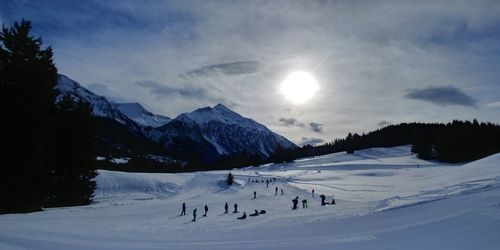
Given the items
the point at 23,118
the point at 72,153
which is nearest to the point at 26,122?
the point at 23,118

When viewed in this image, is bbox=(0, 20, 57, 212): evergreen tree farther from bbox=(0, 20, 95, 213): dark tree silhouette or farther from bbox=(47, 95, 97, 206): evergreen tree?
bbox=(47, 95, 97, 206): evergreen tree

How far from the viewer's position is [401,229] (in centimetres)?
1806

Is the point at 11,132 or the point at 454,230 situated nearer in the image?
the point at 454,230

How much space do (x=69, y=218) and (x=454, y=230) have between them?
81.3 feet

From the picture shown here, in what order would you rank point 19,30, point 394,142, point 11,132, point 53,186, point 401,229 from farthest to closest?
point 394,142
point 53,186
point 19,30
point 11,132
point 401,229

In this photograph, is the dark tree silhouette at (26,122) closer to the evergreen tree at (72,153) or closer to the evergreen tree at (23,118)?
the evergreen tree at (23,118)

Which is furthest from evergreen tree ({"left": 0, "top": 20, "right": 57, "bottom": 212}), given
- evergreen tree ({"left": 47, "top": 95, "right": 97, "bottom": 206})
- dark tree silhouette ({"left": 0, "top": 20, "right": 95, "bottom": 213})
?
evergreen tree ({"left": 47, "top": 95, "right": 97, "bottom": 206})

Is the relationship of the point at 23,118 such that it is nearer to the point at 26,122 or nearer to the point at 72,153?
the point at 26,122

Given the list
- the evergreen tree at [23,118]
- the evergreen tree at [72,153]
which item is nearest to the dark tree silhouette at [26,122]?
the evergreen tree at [23,118]

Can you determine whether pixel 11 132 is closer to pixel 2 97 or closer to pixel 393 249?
pixel 2 97

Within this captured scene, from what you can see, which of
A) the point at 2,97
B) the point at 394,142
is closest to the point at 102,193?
the point at 2,97

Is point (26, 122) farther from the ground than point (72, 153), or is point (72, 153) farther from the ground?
point (26, 122)

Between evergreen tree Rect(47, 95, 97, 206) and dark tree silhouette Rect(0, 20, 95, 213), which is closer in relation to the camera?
dark tree silhouette Rect(0, 20, 95, 213)

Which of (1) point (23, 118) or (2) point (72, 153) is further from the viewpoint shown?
(2) point (72, 153)
